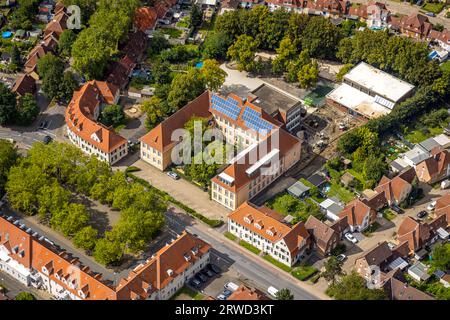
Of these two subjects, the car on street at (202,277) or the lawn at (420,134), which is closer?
the car on street at (202,277)

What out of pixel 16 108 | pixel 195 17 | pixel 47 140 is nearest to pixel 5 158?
pixel 47 140

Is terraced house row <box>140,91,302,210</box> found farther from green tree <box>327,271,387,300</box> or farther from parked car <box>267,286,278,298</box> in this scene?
green tree <box>327,271,387,300</box>

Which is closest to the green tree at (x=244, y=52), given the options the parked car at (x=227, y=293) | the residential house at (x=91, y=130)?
the residential house at (x=91, y=130)

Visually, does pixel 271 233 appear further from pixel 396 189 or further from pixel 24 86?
pixel 24 86

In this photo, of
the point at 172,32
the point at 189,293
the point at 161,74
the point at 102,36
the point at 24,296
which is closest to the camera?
the point at 24,296

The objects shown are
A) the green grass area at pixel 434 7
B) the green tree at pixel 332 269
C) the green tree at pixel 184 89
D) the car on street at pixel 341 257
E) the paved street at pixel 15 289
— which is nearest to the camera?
the paved street at pixel 15 289

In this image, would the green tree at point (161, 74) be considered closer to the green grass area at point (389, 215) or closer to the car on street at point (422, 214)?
the green grass area at point (389, 215)

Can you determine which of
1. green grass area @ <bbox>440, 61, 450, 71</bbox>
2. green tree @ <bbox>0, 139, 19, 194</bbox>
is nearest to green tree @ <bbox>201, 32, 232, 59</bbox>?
green grass area @ <bbox>440, 61, 450, 71</bbox>

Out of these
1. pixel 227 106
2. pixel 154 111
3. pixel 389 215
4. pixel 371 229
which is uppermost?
pixel 227 106
